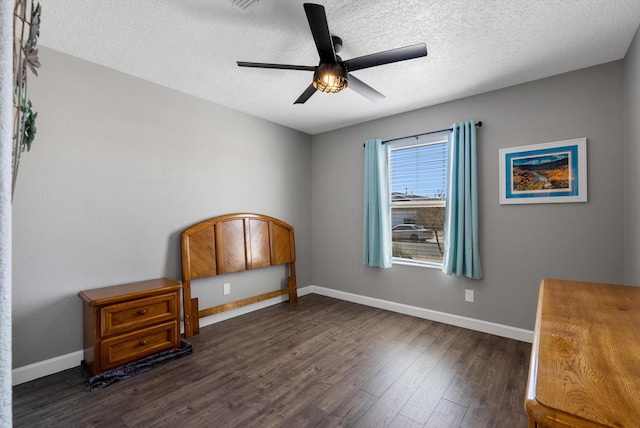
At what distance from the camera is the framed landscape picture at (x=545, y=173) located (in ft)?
8.58

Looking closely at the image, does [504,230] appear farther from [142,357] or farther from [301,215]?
[142,357]

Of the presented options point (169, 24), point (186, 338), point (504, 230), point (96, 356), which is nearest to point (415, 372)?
point (504, 230)

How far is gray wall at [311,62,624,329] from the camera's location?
2.51 metres

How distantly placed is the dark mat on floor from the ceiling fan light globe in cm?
253

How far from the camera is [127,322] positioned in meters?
2.33

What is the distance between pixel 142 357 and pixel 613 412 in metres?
2.86

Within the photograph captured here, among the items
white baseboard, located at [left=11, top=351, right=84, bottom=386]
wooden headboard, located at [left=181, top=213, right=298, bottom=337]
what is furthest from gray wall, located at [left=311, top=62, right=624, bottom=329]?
white baseboard, located at [left=11, top=351, right=84, bottom=386]

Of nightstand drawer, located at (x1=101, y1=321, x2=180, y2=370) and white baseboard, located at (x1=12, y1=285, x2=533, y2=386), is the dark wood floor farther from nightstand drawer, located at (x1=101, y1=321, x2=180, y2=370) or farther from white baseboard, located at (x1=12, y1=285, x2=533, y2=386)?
nightstand drawer, located at (x1=101, y1=321, x2=180, y2=370)

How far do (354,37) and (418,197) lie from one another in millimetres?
2123

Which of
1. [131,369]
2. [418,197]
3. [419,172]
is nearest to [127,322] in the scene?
[131,369]

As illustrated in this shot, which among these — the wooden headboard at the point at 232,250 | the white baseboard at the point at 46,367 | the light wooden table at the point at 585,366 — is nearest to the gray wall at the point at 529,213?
the wooden headboard at the point at 232,250

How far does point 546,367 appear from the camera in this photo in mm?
809

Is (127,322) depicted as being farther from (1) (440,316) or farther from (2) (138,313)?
(1) (440,316)

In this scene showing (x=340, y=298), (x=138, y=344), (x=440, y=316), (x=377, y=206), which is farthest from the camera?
(x=340, y=298)
